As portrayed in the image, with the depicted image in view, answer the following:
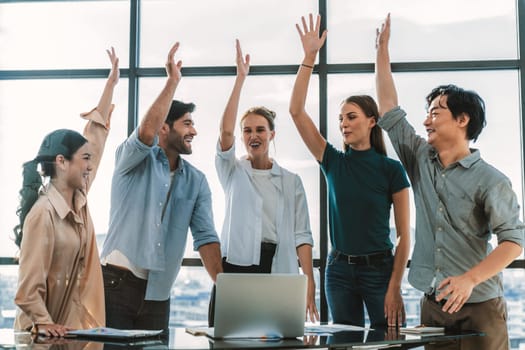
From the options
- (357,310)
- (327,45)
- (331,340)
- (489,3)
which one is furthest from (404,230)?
(489,3)

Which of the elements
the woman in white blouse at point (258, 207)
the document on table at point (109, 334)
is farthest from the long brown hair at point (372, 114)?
the document on table at point (109, 334)

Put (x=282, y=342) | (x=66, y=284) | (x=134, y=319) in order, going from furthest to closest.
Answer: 1. (x=134, y=319)
2. (x=66, y=284)
3. (x=282, y=342)

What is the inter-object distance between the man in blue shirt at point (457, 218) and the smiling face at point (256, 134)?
695 mm

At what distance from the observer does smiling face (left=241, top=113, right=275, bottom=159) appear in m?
3.60

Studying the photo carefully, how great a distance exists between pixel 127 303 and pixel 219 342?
3.64ft

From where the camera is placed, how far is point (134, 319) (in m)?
3.27

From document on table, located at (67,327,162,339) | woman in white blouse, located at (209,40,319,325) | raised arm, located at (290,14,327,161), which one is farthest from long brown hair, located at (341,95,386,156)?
document on table, located at (67,327,162,339)

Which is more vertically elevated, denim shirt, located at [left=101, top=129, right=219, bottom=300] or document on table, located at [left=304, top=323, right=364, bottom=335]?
denim shirt, located at [left=101, top=129, right=219, bottom=300]

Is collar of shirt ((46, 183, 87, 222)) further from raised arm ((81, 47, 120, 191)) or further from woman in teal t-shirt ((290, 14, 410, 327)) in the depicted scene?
woman in teal t-shirt ((290, 14, 410, 327))

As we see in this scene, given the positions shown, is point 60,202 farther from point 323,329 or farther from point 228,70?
point 228,70

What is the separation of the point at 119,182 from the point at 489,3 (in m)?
2.51

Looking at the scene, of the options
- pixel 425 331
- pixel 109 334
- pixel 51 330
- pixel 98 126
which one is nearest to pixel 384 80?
pixel 425 331

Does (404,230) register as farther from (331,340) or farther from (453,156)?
(331,340)

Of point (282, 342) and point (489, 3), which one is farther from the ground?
point (489, 3)
